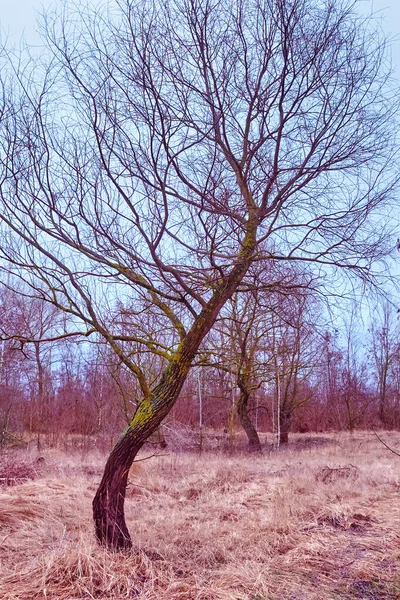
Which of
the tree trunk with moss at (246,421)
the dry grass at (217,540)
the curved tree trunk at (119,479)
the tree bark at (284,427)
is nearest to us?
the dry grass at (217,540)

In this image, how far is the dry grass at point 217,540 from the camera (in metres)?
3.60

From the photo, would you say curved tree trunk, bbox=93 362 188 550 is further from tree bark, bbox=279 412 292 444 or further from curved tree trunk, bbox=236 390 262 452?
tree bark, bbox=279 412 292 444

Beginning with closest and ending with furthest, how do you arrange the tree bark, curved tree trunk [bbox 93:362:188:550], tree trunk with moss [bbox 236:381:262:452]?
1. curved tree trunk [bbox 93:362:188:550]
2. tree trunk with moss [bbox 236:381:262:452]
3. the tree bark

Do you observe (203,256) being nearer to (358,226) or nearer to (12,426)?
(358,226)

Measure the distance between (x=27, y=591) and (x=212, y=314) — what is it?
254 cm

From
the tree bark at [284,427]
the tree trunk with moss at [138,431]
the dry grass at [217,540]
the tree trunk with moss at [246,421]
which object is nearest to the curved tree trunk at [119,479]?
the tree trunk with moss at [138,431]

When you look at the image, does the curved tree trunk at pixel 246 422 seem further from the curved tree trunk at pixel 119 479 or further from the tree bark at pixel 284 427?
the curved tree trunk at pixel 119 479

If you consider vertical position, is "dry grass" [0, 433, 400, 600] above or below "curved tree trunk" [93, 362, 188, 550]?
below

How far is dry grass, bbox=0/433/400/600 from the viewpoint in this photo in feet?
11.8

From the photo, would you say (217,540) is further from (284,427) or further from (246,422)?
(284,427)

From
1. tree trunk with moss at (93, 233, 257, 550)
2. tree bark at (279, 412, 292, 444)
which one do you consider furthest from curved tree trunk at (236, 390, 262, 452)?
tree trunk with moss at (93, 233, 257, 550)

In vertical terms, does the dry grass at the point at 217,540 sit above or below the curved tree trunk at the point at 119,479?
below

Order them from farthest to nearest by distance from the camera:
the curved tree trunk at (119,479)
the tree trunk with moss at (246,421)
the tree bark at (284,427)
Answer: the tree bark at (284,427) < the tree trunk with moss at (246,421) < the curved tree trunk at (119,479)

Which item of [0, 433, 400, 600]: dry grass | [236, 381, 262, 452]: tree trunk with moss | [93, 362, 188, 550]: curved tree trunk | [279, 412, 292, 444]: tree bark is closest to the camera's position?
[0, 433, 400, 600]: dry grass
